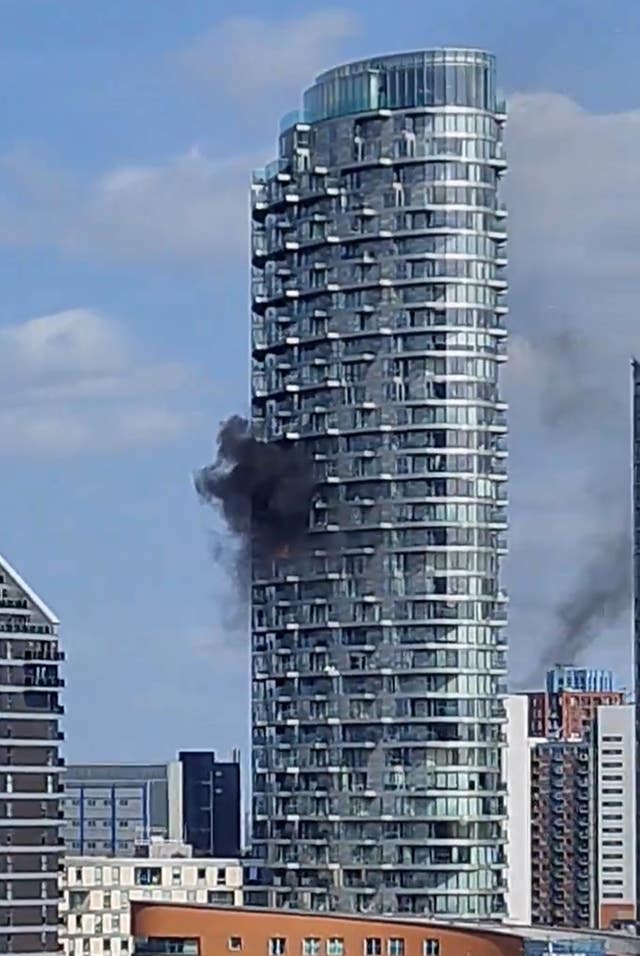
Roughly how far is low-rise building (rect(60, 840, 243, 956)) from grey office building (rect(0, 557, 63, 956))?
546cm

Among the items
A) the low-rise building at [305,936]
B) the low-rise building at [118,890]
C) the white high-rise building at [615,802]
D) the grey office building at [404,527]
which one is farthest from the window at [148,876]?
the white high-rise building at [615,802]

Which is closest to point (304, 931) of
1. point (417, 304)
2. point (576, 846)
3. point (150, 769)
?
point (417, 304)

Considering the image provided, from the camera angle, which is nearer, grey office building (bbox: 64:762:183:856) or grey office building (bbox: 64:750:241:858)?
grey office building (bbox: 64:750:241:858)

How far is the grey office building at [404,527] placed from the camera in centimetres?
4088

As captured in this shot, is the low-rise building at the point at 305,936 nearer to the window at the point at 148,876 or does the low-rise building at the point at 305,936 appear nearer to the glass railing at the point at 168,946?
the glass railing at the point at 168,946

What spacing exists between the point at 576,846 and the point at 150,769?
10.5 m

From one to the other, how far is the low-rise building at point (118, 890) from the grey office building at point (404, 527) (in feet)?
3.58

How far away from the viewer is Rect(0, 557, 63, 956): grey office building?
1368 inches

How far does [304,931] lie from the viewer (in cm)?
3241

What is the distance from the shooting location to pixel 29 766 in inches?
1385

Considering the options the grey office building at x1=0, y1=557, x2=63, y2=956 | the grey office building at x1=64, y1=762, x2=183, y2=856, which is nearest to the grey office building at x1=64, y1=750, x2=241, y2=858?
the grey office building at x1=64, y1=762, x2=183, y2=856

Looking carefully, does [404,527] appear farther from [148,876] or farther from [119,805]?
[119,805]

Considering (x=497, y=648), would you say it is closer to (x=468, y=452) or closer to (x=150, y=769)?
(x=468, y=452)

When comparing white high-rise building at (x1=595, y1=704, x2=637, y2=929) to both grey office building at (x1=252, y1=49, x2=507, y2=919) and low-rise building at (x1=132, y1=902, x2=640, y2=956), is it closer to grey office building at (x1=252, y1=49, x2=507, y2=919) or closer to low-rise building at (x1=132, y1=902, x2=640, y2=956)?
grey office building at (x1=252, y1=49, x2=507, y2=919)
